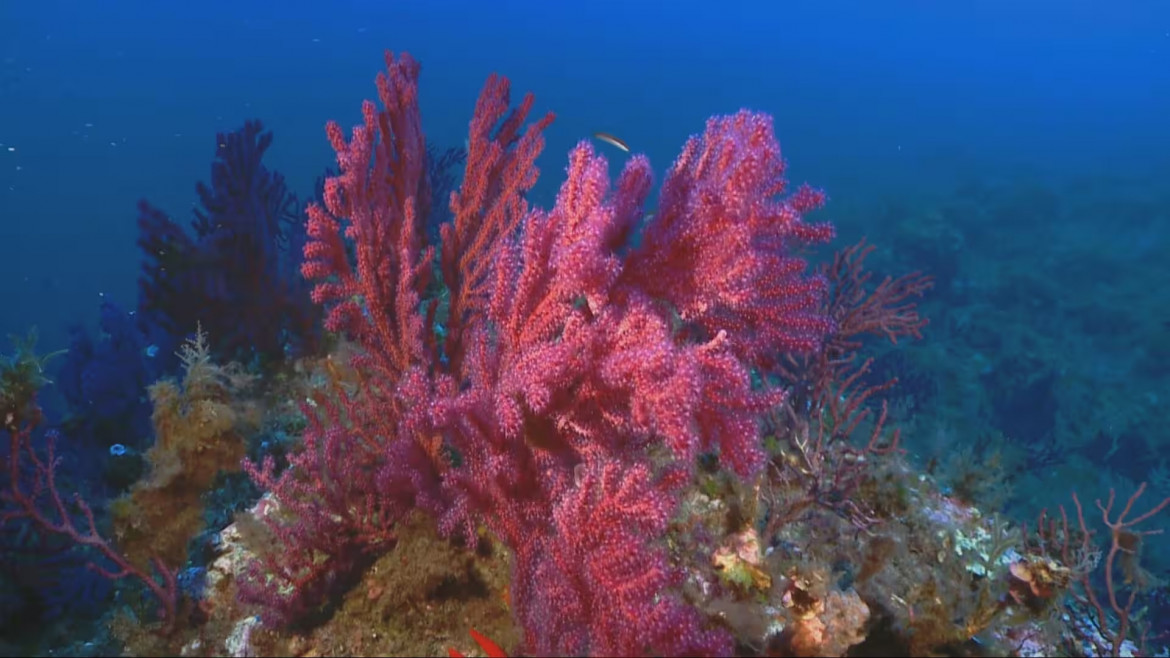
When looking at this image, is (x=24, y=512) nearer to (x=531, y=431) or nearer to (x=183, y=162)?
(x=531, y=431)

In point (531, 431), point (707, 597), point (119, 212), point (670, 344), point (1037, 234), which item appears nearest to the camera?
point (670, 344)

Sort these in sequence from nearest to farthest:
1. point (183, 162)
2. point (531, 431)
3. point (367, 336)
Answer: point (531, 431)
point (367, 336)
point (183, 162)

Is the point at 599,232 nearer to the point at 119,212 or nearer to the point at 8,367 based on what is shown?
the point at 8,367

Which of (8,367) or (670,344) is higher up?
(8,367)

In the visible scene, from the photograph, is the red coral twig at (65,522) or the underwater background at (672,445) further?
the red coral twig at (65,522)

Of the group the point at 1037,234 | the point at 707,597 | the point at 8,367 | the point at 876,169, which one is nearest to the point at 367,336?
the point at 8,367

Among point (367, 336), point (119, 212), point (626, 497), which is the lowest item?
point (626, 497)

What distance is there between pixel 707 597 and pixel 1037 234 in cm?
2504

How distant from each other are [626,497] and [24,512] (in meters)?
3.09

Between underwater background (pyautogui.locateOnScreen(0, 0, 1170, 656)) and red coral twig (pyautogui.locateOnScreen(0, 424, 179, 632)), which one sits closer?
underwater background (pyautogui.locateOnScreen(0, 0, 1170, 656))

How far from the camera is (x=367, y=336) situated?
142 inches

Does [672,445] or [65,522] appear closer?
[672,445]

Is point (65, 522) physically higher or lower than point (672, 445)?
higher

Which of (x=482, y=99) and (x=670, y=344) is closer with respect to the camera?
(x=670, y=344)
